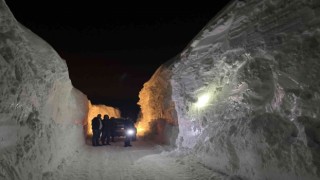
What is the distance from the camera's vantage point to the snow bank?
16.8 meters

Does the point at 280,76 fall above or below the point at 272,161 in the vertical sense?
above

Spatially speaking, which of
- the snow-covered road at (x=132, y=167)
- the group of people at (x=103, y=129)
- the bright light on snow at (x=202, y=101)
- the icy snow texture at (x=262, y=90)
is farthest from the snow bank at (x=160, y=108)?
the icy snow texture at (x=262, y=90)

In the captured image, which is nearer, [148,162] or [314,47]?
[314,47]

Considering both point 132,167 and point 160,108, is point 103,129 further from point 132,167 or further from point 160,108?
point 132,167

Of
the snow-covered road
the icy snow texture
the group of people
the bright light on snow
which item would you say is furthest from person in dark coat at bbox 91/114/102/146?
the icy snow texture

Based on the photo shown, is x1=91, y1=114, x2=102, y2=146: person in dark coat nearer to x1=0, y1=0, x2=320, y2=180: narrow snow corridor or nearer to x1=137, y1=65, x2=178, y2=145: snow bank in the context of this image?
x1=0, y1=0, x2=320, y2=180: narrow snow corridor

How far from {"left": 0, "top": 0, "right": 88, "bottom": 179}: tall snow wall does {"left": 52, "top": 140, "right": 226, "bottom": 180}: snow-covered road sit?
63cm

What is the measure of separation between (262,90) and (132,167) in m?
5.46

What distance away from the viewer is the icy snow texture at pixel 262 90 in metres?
5.55

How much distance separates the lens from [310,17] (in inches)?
217

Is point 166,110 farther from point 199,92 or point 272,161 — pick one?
point 272,161

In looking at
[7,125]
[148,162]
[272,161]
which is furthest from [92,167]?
[272,161]

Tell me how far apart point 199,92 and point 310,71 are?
23.3 feet

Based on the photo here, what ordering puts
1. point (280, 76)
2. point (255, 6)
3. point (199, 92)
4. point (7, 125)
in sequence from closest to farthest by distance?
point (7, 125)
point (280, 76)
point (255, 6)
point (199, 92)
